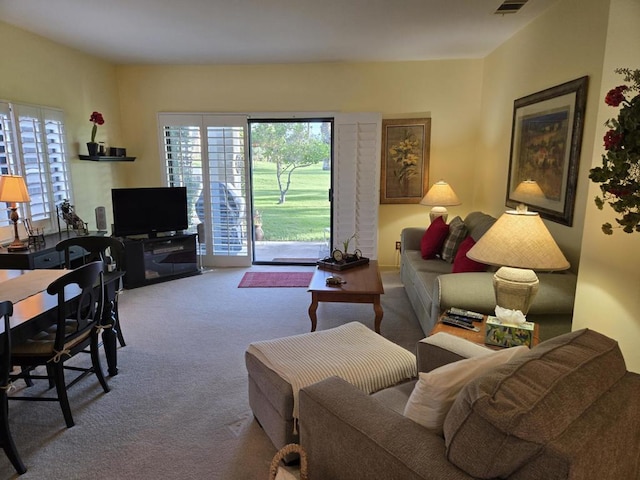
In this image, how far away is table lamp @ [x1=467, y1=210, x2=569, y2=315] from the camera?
6.77 ft

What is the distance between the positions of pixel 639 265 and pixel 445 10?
8.39ft

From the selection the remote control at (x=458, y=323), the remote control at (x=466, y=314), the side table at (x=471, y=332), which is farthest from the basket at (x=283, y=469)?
the remote control at (x=466, y=314)

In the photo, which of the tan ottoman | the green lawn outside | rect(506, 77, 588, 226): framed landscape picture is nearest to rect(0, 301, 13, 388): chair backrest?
the tan ottoman

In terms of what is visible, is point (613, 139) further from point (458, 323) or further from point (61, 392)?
point (61, 392)

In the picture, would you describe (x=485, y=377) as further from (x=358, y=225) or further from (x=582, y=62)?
(x=358, y=225)

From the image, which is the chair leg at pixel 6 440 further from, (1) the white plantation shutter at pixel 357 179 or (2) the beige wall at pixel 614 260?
(1) the white plantation shutter at pixel 357 179

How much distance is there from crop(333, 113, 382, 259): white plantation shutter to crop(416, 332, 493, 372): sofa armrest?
369 centimetres

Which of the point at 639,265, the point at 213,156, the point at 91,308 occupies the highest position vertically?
the point at 213,156

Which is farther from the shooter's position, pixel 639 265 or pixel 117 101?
pixel 117 101

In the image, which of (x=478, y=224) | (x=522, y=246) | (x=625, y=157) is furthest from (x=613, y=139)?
(x=478, y=224)

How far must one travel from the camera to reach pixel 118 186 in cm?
568

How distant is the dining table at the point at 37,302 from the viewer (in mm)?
2098

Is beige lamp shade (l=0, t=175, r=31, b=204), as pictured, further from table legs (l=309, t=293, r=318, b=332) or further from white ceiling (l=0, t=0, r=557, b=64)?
table legs (l=309, t=293, r=318, b=332)

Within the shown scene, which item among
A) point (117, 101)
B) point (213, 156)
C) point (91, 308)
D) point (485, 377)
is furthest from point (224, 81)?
point (485, 377)
